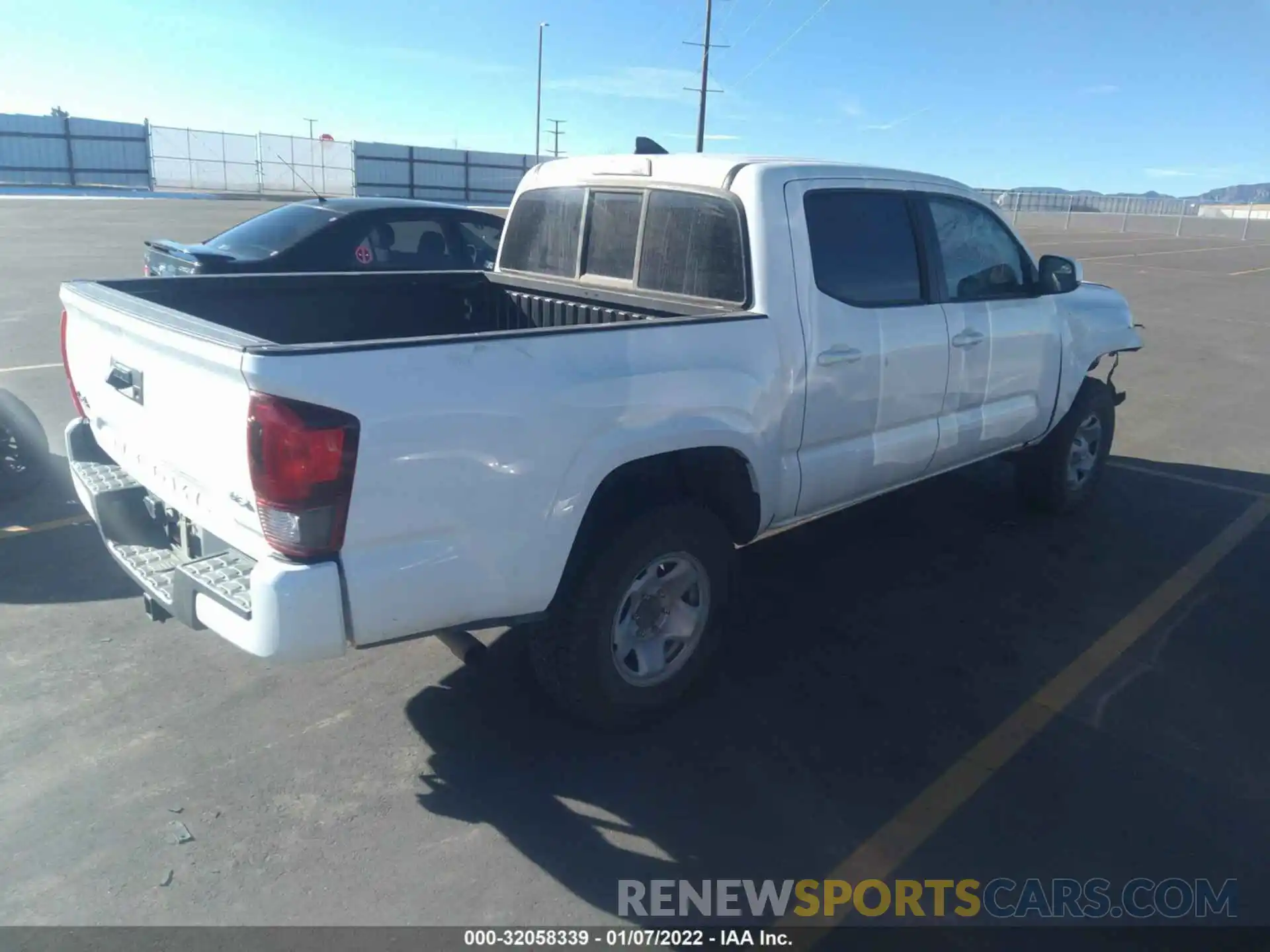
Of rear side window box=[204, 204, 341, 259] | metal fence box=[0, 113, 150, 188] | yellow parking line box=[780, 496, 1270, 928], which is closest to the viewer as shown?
yellow parking line box=[780, 496, 1270, 928]

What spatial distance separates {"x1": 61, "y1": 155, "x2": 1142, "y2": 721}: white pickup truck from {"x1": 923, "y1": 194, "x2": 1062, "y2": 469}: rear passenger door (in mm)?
19

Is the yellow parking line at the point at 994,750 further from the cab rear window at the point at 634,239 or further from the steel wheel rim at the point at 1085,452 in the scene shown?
the cab rear window at the point at 634,239

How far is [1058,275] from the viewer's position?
17.5 feet

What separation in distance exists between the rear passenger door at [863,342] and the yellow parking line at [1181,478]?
3.34m

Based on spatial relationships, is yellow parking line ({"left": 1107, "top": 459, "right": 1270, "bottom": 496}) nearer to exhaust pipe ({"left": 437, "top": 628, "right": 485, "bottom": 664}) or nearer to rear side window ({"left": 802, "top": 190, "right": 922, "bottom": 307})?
rear side window ({"left": 802, "top": 190, "right": 922, "bottom": 307})

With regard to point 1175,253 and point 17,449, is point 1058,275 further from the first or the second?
point 1175,253

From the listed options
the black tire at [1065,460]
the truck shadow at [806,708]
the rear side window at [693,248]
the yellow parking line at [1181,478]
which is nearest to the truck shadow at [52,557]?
the truck shadow at [806,708]

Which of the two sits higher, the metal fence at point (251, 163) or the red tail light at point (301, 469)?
the metal fence at point (251, 163)

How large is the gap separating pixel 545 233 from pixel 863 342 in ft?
5.69

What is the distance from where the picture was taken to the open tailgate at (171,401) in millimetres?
2738

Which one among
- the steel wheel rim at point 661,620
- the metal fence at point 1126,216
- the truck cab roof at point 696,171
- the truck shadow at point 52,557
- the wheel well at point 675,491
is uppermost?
the metal fence at point 1126,216

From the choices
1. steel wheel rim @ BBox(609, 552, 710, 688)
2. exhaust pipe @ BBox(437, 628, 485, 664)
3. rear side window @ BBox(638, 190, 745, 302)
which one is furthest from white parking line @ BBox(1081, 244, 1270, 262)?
exhaust pipe @ BBox(437, 628, 485, 664)

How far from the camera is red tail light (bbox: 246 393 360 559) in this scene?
8.50 feet

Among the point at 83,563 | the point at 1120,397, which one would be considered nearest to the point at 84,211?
the point at 83,563
